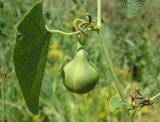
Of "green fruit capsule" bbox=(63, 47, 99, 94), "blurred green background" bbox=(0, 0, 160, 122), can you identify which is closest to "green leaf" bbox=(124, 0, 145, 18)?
"green fruit capsule" bbox=(63, 47, 99, 94)

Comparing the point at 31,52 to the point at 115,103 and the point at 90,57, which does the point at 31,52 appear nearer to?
the point at 115,103

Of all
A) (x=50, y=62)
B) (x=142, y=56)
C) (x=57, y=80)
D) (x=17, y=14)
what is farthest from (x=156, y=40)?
(x=17, y=14)

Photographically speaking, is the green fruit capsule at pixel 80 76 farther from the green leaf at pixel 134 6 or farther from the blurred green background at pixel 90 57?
the blurred green background at pixel 90 57

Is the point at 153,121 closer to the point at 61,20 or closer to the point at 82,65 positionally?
the point at 61,20

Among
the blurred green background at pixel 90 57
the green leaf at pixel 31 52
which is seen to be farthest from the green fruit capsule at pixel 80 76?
the blurred green background at pixel 90 57

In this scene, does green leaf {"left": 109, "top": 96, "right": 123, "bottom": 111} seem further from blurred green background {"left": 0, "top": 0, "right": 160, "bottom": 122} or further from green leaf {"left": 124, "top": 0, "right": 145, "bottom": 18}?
blurred green background {"left": 0, "top": 0, "right": 160, "bottom": 122}

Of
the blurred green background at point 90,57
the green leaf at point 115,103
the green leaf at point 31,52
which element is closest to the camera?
the green leaf at point 31,52
